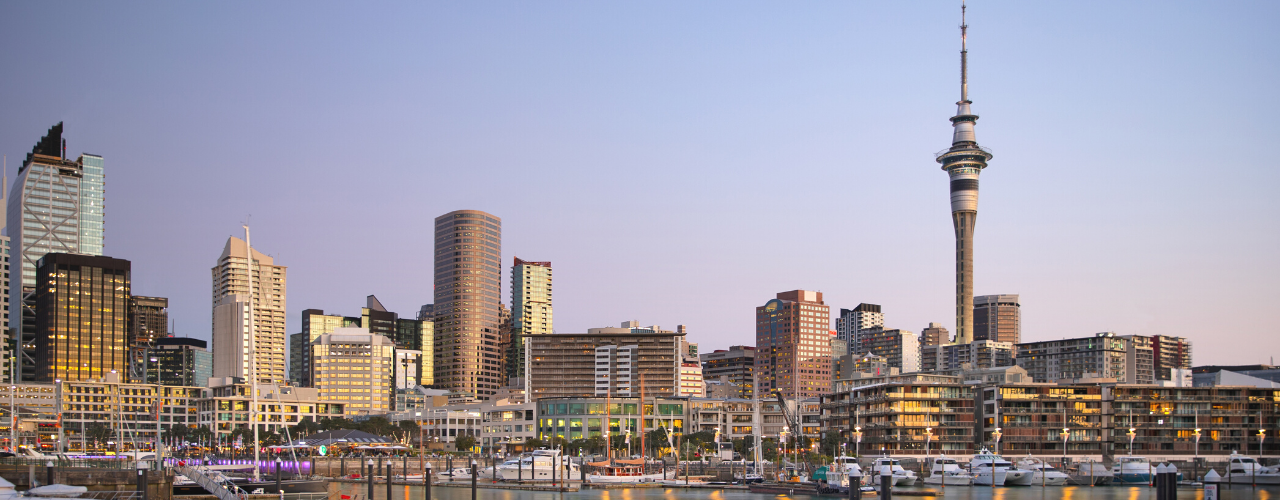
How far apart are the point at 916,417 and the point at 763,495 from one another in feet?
188

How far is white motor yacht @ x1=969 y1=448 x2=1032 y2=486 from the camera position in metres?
118

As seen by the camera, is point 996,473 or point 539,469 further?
point 539,469

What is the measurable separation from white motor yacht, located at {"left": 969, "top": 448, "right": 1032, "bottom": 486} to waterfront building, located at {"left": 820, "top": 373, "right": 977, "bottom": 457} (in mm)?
30870

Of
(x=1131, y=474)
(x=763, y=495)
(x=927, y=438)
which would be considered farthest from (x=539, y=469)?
(x=1131, y=474)

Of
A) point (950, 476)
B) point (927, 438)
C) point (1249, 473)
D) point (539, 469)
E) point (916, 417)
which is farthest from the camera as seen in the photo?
point (916, 417)

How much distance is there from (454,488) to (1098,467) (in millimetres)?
63876

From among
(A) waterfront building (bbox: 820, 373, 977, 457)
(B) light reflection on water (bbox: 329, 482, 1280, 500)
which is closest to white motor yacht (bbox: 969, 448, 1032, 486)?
(B) light reflection on water (bbox: 329, 482, 1280, 500)

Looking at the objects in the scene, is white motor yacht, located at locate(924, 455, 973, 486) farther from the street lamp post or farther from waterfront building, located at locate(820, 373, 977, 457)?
waterfront building, located at locate(820, 373, 977, 457)

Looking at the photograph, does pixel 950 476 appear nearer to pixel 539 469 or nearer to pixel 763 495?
pixel 763 495

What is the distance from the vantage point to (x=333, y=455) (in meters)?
153

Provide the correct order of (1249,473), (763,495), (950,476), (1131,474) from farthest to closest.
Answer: (1131,474), (1249,473), (950,476), (763,495)

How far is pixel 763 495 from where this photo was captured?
342 feet

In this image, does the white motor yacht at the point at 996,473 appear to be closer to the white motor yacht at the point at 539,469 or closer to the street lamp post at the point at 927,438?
the street lamp post at the point at 927,438

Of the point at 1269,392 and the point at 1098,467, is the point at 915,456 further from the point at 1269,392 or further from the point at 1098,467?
the point at 1269,392
